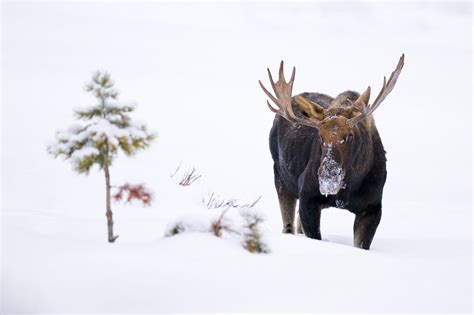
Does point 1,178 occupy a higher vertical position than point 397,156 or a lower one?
lower

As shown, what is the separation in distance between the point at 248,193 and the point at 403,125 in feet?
66.8

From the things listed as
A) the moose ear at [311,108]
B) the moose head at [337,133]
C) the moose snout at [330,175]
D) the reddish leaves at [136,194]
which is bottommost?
the reddish leaves at [136,194]

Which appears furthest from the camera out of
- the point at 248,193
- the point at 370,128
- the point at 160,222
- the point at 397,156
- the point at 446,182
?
the point at 397,156

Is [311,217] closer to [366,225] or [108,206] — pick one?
[366,225]

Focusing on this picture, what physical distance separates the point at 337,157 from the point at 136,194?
10.7ft

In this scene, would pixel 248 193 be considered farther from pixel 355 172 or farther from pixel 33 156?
pixel 355 172

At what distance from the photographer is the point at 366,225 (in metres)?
8.88

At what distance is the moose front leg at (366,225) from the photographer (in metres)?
8.72

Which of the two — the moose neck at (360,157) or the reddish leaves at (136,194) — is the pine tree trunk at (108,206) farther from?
the moose neck at (360,157)

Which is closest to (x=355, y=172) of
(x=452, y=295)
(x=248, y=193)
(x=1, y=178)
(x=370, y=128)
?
(x=370, y=128)

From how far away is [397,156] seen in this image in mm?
26609

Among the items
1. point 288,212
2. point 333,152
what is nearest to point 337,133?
point 333,152

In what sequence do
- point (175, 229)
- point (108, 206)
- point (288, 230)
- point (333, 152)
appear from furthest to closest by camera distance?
1. point (288, 230)
2. point (333, 152)
3. point (175, 229)
4. point (108, 206)

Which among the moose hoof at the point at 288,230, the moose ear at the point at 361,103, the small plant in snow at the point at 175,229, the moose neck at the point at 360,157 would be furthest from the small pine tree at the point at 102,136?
the moose hoof at the point at 288,230
